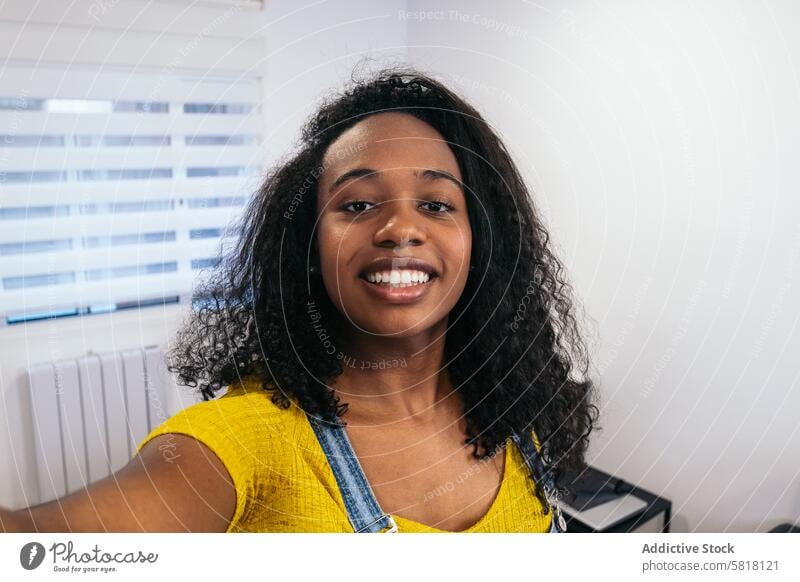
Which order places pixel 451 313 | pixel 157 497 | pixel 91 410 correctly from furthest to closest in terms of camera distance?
pixel 91 410 < pixel 451 313 < pixel 157 497

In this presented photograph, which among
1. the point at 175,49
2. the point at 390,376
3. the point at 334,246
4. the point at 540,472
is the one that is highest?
the point at 175,49

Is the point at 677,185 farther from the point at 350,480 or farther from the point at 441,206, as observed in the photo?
the point at 350,480

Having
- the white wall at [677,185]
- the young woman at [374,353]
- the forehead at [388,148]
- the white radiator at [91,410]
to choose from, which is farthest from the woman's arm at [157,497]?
the white wall at [677,185]

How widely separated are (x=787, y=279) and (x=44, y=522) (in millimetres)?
685

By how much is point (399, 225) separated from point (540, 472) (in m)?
0.29

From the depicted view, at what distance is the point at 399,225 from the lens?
453 mm

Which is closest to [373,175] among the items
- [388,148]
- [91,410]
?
[388,148]

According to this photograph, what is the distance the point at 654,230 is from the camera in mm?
616

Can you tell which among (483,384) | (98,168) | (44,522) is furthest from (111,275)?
(483,384)

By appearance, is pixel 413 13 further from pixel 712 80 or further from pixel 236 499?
pixel 236 499

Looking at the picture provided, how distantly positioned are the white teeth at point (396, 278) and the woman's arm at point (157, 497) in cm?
18

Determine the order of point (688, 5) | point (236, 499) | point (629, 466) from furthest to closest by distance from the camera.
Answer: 1. point (629, 466)
2. point (688, 5)
3. point (236, 499)

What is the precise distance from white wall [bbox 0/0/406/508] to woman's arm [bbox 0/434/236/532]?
0.48ft
